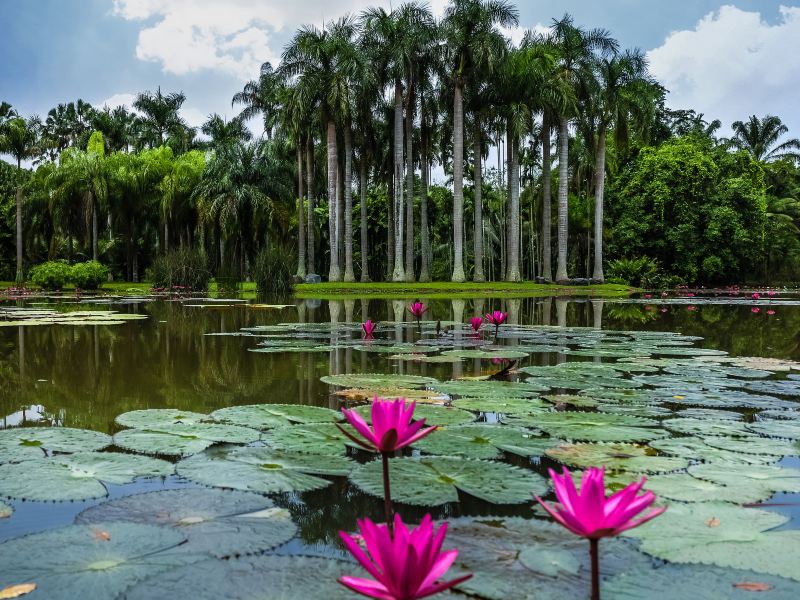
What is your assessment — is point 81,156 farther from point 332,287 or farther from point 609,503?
point 609,503

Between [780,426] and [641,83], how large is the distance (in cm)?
3088

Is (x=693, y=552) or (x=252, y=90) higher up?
(x=252, y=90)

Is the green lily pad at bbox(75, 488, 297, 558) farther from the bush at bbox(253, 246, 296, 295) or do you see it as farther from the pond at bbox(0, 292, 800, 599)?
the bush at bbox(253, 246, 296, 295)

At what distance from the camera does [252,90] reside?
122 feet

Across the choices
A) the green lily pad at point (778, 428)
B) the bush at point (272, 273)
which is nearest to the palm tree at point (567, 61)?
the bush at point (272, 273)

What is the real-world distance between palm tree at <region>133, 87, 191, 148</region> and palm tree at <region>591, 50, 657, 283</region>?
97.6 feet

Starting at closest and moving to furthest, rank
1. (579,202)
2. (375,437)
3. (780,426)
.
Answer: (375,437)
(780,426)
(579,202)

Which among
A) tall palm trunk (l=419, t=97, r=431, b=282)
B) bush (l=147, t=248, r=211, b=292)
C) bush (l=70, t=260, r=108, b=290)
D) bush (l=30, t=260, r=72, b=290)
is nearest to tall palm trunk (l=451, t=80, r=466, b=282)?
tall palm trunk (l=419, t=97, r=431, b=282)

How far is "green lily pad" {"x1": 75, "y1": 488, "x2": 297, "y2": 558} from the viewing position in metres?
1.93

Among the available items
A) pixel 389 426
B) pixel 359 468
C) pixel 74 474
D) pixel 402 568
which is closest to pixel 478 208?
pixel 359 468

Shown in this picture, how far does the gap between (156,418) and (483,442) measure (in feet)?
5.63

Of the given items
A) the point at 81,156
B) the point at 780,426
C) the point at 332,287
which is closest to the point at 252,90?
the point at 81,156

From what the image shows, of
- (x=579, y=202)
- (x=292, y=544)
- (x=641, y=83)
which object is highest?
(x=641, y=83)

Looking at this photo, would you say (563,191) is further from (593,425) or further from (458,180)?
(593,425)
